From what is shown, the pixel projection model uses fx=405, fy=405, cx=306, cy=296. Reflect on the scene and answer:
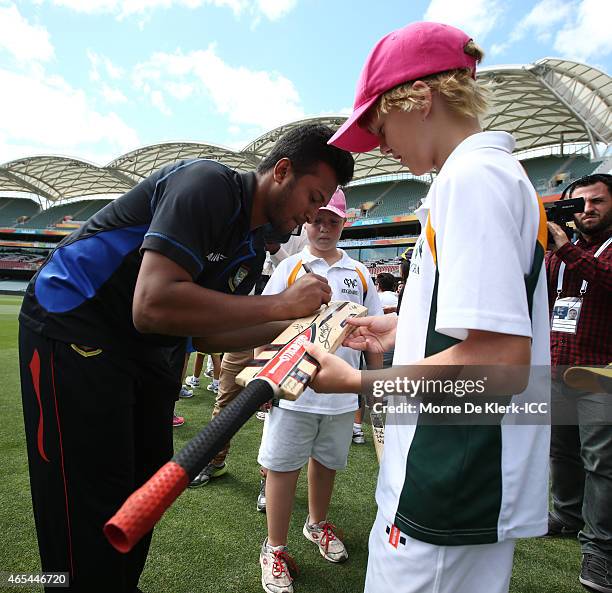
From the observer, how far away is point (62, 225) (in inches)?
1906

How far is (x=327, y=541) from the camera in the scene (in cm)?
236

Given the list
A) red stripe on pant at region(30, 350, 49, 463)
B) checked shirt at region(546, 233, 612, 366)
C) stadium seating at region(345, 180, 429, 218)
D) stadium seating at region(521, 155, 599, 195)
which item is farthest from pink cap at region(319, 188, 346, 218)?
stadium seating at region(345, 180, 429, 218)

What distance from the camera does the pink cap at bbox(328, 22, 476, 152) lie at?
1081mm

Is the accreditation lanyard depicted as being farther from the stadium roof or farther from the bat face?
the stadium roof

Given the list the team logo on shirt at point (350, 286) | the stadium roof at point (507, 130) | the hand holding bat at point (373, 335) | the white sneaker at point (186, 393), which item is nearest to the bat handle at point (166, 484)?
the hand holding bat at point (373, 335)

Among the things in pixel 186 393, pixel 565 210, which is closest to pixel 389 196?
pixel 186 393

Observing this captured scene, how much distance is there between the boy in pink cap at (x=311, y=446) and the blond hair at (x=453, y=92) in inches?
50.2

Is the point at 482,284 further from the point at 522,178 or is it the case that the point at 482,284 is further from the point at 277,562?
the point at 277,562

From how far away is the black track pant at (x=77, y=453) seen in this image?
1.34 metres

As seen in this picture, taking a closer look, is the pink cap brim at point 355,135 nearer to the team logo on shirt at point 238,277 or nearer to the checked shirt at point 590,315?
the team logo on shirt at point 238,277

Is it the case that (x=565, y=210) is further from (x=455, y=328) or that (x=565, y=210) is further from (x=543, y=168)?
(x=543, y=168)

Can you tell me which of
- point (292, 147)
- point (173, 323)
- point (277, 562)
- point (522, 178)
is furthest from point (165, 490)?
point (277, 562)

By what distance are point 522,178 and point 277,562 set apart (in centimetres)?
213

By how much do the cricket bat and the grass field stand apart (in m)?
0.76
